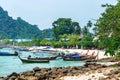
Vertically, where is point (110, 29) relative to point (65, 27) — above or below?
below

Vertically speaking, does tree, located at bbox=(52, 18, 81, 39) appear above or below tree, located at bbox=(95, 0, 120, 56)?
above

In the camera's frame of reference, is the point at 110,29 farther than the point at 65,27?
No

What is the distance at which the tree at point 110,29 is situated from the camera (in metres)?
30.6

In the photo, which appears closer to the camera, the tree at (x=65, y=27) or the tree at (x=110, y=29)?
the tree at (x=110, y=29)

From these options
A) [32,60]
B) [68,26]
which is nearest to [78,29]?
[68,26]

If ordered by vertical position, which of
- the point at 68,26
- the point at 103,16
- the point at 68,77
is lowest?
the point at 68,77

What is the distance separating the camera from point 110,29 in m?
31.3

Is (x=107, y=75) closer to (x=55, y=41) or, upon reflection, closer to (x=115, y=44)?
(x=115, y=44)

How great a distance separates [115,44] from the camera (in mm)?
Answer: 31641

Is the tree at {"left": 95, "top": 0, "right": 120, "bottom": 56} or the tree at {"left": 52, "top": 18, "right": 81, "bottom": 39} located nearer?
the tree at {"left": 95, "top": 0, "right": 120, "bottom": 56}

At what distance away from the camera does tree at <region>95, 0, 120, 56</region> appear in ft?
100

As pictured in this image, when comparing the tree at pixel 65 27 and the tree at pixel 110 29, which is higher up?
the tree at pixel 65 27

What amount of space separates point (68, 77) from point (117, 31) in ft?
16.0

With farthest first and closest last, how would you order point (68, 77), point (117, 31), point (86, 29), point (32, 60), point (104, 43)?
point (86, 29)
point (32, 60)
point (104, 43)
point (117, 31)
point (68, 77)
